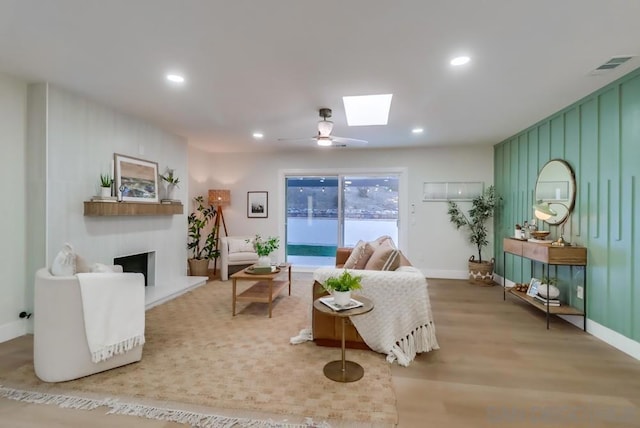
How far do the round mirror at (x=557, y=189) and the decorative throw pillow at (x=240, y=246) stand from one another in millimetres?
4744

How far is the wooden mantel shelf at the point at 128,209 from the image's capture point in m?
3.51

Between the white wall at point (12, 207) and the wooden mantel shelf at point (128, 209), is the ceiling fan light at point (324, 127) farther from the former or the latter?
the white wall at point (12, 207)

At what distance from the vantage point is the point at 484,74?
2.76 metres

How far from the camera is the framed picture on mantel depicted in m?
3.95

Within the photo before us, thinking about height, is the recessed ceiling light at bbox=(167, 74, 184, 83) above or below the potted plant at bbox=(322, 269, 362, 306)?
above

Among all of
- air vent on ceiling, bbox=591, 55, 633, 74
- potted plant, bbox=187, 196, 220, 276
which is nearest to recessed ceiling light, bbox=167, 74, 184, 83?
potted plant, bbox=187, 196, 220, 276

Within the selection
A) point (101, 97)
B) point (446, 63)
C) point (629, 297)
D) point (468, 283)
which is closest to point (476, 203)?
point (468, 283)

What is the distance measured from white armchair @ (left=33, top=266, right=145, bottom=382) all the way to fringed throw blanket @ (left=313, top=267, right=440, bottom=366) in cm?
228

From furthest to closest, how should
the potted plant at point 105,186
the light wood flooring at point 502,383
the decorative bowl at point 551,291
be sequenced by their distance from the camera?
the potted plant at point 105,186
the decorative bowl at point 551,291
the light wood flooring at point 502,383

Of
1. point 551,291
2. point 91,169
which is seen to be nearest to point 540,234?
point 551,291

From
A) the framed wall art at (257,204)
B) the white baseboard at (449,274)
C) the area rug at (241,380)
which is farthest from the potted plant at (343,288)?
the framed wall art at (257,204)

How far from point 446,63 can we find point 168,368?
3.51 meters

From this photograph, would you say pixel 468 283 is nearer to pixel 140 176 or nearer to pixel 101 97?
pixel 140 176

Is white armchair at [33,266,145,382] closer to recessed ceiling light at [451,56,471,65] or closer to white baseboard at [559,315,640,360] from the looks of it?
recessed ceiling light at [451,56,471,65]
